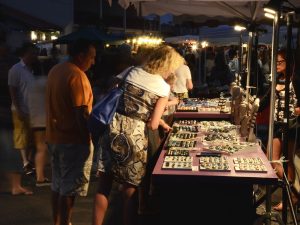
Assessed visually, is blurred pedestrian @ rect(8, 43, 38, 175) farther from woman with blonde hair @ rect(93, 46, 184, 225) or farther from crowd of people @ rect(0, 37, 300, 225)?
woman with blonde hair @ rect(93, 46, 184, 225)

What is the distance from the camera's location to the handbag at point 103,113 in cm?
351

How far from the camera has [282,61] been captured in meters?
5.29

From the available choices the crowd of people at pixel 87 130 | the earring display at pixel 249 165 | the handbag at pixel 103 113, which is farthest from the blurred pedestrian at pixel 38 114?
the earring display at pixel 249 165

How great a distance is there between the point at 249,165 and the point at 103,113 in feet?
3.86

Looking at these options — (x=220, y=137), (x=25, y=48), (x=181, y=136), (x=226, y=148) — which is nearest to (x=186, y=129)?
(x=181, y=136)

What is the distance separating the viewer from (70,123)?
150 inches

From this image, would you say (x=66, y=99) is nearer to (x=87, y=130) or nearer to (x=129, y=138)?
(x=87, y=130)

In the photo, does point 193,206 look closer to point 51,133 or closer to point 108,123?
point 108,123

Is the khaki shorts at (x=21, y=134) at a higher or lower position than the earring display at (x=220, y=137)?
lower

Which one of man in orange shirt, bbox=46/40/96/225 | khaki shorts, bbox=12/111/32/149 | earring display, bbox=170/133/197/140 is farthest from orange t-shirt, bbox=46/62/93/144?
khaki shorts, bbox=12/111/32/149

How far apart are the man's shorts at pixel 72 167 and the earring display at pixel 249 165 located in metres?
1.28

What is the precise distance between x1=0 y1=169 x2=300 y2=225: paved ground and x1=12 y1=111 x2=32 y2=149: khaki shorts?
66cm

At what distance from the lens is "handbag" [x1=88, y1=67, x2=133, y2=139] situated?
11.5 feet

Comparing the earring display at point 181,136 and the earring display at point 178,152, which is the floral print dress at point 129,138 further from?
the earring display at point 181,136
